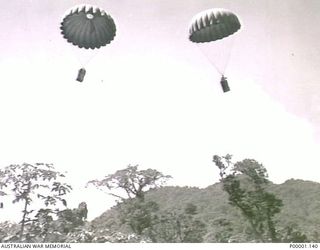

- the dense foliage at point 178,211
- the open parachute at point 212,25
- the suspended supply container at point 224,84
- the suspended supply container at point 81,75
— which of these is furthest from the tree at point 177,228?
the open parachute at point 212,25

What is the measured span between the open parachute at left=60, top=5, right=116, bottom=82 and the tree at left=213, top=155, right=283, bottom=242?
378cm

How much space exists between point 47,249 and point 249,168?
16.7 ft

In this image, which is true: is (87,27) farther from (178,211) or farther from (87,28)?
(178,211)

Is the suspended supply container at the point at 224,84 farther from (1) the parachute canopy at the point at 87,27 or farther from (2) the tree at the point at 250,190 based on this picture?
(1) the parachute canopy at the point at 87,27

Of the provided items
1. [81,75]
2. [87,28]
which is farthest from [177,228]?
[87,28]

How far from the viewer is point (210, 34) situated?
35.5 feet

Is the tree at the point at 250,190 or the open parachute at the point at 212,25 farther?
the tree at the point at 250,190

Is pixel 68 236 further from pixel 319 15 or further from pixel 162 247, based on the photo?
pixel 319 15

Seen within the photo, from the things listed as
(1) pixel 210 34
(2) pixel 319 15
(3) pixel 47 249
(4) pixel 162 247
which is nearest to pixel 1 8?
(1) pixel 210 34

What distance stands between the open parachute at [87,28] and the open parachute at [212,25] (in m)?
1.75

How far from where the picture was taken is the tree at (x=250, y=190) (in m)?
11.6

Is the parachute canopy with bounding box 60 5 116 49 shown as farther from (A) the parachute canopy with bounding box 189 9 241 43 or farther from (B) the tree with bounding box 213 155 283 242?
(B) the tree with bounding box 213 155 283 242

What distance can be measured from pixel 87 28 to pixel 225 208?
5.30 metres

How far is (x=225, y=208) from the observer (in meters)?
12.1
